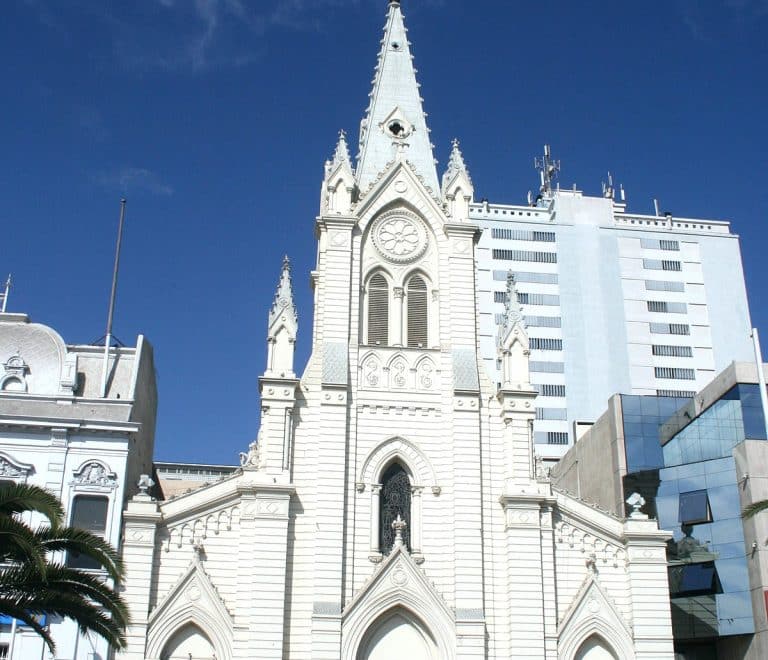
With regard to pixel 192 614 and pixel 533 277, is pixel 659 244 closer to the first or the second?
pixel 533 277

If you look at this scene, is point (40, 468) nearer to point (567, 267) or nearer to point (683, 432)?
point (683, 432)

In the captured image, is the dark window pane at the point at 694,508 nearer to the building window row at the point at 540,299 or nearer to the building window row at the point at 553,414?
the building window row at the point at 553,414

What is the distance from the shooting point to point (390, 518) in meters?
32.1

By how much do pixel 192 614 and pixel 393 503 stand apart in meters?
7.23

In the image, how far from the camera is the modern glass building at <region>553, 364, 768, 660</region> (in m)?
36.5

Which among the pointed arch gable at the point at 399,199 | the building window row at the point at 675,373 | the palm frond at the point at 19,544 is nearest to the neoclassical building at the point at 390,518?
the pointed arch gable at the point at 399,199

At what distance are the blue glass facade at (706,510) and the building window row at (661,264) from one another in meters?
41.5

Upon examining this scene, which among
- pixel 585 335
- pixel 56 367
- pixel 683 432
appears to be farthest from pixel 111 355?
pixel 585 335

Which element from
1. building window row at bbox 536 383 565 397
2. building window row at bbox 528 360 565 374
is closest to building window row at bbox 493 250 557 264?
building window row at bbox 528 360 565 374

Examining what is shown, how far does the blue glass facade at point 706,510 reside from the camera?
121ft

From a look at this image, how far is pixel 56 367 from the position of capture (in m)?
33.4

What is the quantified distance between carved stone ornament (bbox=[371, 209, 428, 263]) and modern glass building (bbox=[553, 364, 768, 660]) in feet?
44.0

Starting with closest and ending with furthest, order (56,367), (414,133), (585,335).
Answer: (56,367), (414,133), (585,335)

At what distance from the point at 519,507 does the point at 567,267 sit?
5130cm
